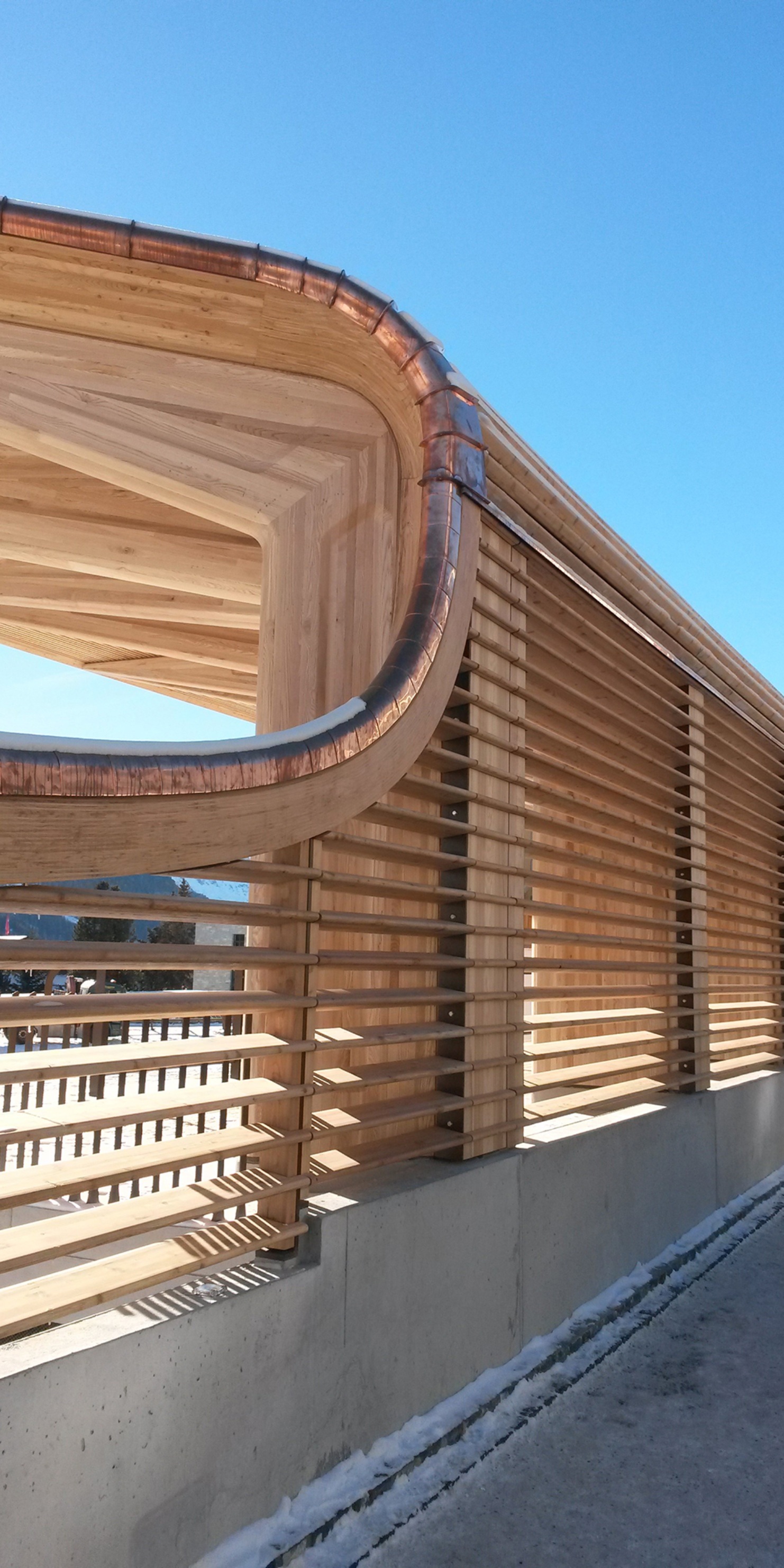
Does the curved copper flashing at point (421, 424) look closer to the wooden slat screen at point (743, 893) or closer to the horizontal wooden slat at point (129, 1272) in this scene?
the horizontal wooden slat at point (129, 1272)

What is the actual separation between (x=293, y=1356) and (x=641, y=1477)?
121 centimetres

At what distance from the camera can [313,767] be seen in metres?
3.06

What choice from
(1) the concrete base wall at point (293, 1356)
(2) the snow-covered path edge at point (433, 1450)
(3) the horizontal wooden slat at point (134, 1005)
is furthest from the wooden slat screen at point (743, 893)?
(3) the horizontal wooden slat at point (134, 1005)

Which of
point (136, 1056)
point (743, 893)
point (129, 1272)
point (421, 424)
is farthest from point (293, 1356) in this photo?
point (743, 893)

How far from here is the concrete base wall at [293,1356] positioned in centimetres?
217

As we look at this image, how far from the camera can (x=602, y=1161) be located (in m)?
4.90

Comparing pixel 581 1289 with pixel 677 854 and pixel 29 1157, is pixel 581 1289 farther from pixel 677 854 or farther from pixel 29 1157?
pixel 29 1157

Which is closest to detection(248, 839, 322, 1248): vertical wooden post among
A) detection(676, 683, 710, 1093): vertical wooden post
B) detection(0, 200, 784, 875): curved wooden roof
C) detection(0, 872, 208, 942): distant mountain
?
detection(0, 200, 784, 875): curved wooden roof

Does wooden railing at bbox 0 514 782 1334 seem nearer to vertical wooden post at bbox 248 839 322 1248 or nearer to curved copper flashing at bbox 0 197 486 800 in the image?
vertical wooden post at bbox 248 839 322 1248

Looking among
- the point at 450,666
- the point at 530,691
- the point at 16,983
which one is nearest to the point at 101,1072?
the point at 450,666

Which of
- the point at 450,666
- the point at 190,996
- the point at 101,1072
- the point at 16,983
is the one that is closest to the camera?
the point at 101,1072

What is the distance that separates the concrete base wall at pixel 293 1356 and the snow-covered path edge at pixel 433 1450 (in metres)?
0.05

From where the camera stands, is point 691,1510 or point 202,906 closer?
point 202,906

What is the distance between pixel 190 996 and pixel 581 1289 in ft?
9.28
